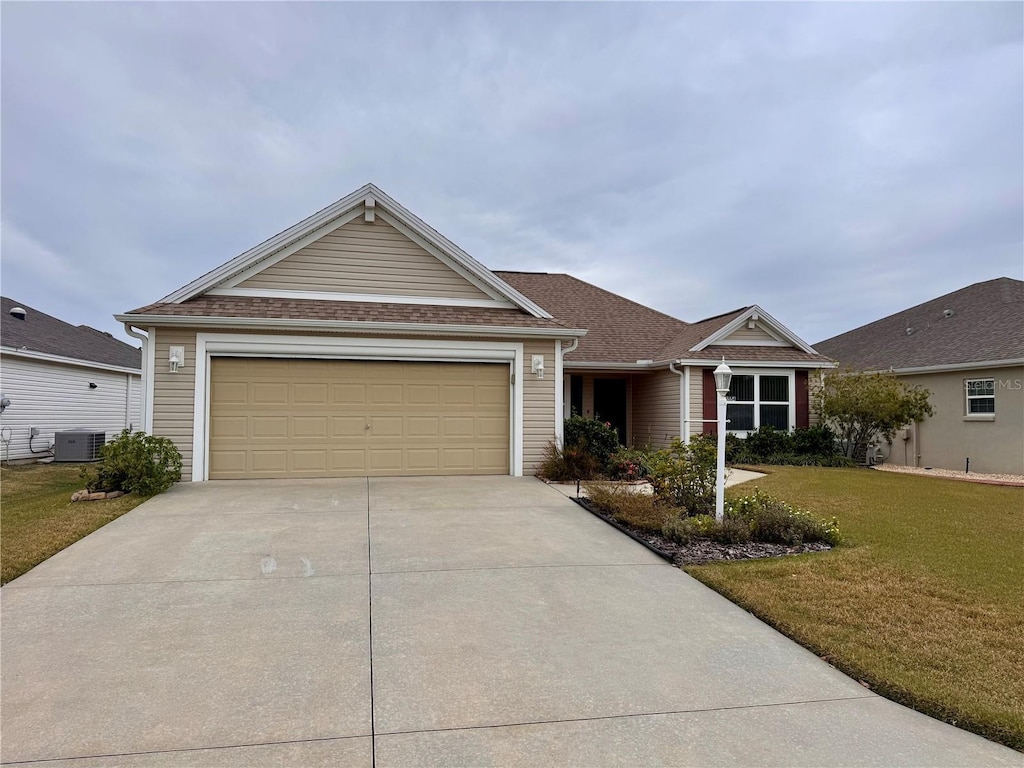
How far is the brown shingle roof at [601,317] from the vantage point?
55.6ft

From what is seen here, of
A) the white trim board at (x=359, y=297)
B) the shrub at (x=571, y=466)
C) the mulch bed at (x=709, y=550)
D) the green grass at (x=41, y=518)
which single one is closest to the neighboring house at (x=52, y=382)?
the green grass at (x=41, y=518)

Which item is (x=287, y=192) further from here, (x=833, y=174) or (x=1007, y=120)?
(x=1007, y=120)

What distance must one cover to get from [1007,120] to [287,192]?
19286 mm

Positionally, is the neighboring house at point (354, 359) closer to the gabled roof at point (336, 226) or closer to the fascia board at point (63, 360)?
the gabled roof at point (336, 226)

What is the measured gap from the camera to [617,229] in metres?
21.0

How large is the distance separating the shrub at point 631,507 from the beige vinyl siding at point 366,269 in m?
5.47

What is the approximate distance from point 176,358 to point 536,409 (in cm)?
654

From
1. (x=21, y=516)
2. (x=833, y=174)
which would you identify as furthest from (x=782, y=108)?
(x=21, y=516)

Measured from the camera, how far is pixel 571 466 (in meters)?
10.9

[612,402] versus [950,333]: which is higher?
[950,333]

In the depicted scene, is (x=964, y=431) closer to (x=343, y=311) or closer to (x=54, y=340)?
(x=343, y=311)

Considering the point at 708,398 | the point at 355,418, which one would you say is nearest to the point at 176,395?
the point at 355,418

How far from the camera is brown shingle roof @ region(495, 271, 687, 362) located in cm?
1694

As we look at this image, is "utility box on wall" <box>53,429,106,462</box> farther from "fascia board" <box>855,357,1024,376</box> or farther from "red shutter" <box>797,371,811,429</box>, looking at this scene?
"fascia board" <box>855,357,1024,376</box>
